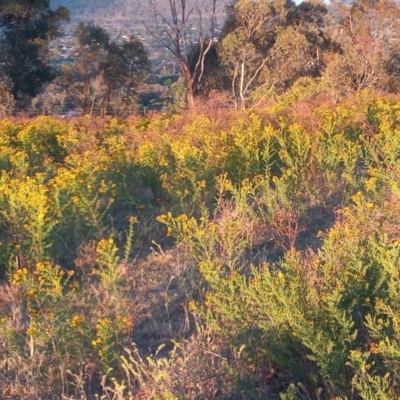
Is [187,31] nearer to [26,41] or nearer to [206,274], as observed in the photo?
[26,41]

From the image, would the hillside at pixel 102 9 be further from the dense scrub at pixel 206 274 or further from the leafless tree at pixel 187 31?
the dense scrub at pixel 206 274

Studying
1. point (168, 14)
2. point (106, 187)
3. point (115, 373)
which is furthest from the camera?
point (168, 14)

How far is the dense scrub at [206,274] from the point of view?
3203mm

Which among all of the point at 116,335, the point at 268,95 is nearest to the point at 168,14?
the point at 268,95

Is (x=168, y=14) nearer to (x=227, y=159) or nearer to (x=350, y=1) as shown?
(x=350, y=1)

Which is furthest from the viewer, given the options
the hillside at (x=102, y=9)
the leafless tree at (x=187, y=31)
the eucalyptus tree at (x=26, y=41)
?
the hillside at (x=102, y=9)

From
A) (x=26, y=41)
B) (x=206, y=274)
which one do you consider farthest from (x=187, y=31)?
(x=206, y=274)

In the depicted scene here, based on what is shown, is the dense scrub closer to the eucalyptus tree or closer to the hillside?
the eucalyptus tree

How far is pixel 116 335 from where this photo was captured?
3709mm

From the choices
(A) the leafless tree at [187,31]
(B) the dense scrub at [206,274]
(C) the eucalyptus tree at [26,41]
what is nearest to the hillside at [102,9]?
(A) the leafless tree at [187,31]

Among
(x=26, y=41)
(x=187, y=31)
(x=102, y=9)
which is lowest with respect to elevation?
(x=102, y=9)

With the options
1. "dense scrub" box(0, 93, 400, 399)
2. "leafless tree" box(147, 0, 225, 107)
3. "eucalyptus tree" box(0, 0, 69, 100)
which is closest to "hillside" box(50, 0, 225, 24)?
"leafless tree" box(147, 0, 225, 107)

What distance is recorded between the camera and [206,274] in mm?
3740

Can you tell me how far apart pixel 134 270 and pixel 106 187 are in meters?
0.93
